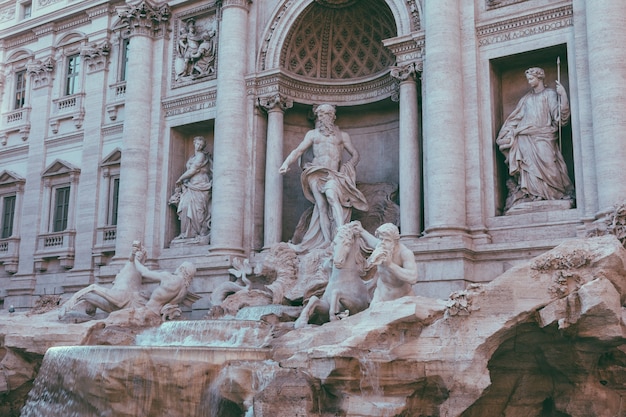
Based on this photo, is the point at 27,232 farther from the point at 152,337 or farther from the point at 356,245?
the point at 356,245

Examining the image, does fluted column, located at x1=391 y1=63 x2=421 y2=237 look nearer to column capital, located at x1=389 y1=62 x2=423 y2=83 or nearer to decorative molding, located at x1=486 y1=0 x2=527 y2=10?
column capital, located at x1=389 y1=62 x2=423 y2=83

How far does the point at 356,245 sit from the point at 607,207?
469cm

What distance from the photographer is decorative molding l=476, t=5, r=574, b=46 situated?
51.3 feet

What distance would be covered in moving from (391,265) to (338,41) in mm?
10010

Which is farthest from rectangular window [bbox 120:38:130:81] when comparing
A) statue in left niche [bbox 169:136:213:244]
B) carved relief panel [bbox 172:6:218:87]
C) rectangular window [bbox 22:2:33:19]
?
rectangular window [bbox 22:2:33:19]

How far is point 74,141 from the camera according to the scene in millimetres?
24219

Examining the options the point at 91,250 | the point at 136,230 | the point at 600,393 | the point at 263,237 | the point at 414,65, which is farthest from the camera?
the point at 91,250

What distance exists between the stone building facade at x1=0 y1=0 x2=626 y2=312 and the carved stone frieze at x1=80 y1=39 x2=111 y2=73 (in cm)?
5

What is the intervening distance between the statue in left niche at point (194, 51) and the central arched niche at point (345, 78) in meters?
2.58

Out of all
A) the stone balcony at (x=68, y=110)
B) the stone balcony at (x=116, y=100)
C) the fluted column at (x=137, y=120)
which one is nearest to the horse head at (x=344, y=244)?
the fluted column at (x=137, y=120)

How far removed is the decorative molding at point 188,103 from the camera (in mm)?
20469

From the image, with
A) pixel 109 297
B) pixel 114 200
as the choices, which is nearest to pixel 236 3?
pixel 114 200

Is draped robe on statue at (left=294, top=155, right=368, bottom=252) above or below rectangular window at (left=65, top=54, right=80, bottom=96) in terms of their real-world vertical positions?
below

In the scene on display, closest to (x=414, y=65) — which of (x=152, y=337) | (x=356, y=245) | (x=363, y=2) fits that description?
(x=363, y=2)
